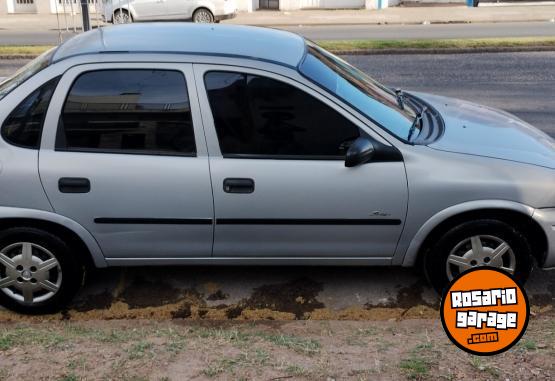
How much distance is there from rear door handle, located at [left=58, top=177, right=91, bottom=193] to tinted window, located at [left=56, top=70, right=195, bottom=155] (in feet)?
0.67

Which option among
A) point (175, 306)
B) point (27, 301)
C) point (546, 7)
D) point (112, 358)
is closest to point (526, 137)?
point (175, 306)

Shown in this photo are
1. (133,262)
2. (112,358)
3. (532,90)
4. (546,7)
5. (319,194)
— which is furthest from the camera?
(546,7)

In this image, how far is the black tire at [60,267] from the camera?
4324 millimetres

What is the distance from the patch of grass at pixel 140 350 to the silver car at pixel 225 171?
869 mm

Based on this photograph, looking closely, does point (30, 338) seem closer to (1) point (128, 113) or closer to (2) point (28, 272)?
(2) point (28, 272)

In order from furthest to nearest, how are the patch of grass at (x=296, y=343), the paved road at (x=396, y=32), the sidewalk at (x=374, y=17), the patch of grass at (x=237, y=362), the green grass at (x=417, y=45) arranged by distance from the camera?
1. the sidewalk at (x=374, y=17)
2. the paved road at (x=396, y=32)
3. the green grass at (x=417, y=45)
4. the patch of grass at (x=296, y=343)
5. the patch of grass at (x=237, y=362)

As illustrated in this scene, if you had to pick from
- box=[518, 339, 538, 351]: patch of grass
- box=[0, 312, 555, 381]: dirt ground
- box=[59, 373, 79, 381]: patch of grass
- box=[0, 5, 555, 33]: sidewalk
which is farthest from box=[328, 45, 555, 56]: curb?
box=[59, 373, 79, 381]: patch of grass

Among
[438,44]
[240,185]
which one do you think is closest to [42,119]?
[240,185]

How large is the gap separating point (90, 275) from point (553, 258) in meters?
3.22

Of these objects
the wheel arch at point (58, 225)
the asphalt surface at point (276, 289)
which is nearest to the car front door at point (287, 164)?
the asphalt surface at point (276, 289)

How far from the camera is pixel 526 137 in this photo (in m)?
4.78

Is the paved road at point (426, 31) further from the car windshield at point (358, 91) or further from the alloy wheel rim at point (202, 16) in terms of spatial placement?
the car windshield at point (358, 91)

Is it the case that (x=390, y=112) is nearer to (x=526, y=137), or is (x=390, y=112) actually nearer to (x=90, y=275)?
(x=526, y=137)

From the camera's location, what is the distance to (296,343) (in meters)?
3.79
